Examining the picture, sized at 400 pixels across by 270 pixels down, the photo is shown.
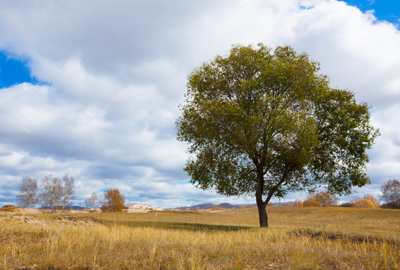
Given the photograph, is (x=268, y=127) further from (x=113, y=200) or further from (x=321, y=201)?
(x=321, y=201)

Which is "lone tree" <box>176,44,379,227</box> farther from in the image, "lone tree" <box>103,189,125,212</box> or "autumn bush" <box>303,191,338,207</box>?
"autumn bush" <box>303,191,338,207</box>

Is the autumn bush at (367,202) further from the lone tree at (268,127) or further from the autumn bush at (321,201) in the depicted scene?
the lone tree at (268,127)

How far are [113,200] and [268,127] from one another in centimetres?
6144

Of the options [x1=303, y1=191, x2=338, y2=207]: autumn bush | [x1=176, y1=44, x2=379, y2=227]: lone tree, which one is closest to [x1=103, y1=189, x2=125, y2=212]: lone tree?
[x1=176, y1=44, x2=379, y2=227]: lone tree

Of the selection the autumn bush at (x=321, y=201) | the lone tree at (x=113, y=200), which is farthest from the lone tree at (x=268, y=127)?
the autumn bush at (x=321, y=201)

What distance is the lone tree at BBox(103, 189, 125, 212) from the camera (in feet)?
226

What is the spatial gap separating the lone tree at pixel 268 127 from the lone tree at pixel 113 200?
55.0 metres

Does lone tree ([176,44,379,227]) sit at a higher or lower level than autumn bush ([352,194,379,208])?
higher

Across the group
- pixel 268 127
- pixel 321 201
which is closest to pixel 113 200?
pixel 268 127

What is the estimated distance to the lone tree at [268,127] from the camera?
1775cm

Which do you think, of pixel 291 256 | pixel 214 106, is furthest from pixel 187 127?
pixel 291 256

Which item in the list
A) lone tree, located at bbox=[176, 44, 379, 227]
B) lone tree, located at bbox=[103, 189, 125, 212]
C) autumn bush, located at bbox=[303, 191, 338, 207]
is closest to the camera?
lone tree, located at bbox=[176, 44, 379, 227]

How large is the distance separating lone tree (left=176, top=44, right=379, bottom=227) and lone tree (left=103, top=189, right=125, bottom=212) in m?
55.0

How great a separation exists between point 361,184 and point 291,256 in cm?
1747
